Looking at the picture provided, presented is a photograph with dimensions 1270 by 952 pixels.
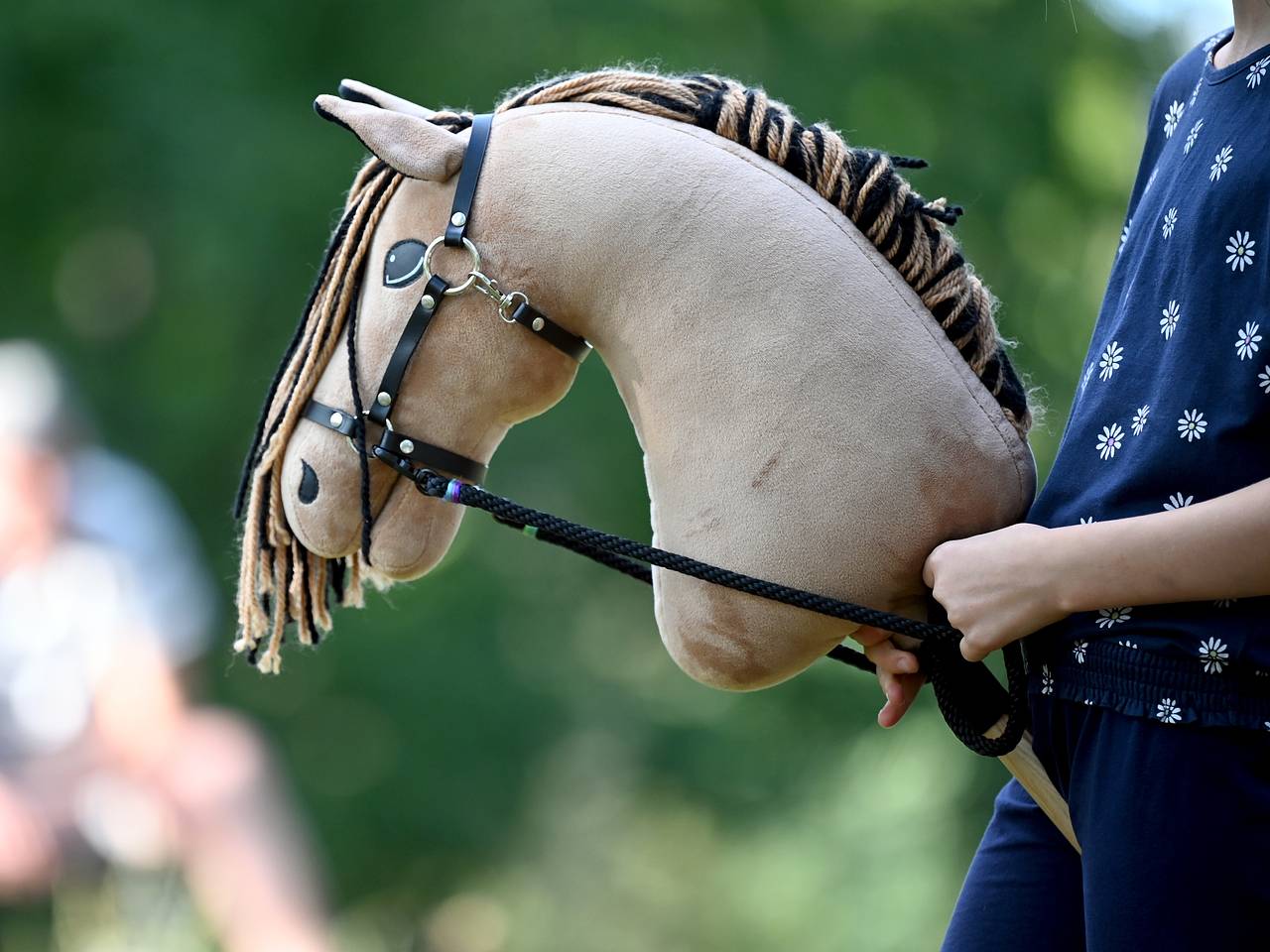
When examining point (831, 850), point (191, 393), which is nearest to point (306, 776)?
point (191, 393)

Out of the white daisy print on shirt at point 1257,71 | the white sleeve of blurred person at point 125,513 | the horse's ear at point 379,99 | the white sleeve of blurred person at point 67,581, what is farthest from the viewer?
the white sleeve of blurred person at point 125,513

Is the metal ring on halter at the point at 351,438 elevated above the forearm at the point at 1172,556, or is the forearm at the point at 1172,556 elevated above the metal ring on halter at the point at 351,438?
the forearm at the point at 1172,556

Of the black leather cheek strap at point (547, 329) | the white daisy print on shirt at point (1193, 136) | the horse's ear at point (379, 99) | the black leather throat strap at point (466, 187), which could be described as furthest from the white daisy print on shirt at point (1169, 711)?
the horse's ear at point (379, 99)

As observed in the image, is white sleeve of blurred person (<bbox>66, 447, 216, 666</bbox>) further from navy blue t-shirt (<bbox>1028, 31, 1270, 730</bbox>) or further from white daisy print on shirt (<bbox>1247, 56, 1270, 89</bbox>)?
white daisy print on shirt (<bbox>1247, 56, 1270, 89</bbox>)

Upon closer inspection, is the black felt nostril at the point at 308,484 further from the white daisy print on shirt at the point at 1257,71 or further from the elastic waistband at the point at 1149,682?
the white daisy print on shirt at the point at 1257,71

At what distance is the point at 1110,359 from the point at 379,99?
2.27ft

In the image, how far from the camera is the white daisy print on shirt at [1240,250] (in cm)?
100

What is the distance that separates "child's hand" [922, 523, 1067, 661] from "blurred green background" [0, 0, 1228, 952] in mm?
3547

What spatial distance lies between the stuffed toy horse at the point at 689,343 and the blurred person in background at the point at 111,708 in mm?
2877

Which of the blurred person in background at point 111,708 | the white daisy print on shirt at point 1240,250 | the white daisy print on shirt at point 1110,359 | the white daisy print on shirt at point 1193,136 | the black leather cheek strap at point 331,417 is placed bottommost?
the blurred person in background at point 111,708

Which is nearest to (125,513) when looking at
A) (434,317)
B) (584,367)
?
(584,367)

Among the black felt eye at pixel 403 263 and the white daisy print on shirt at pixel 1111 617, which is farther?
the black felt eye at pixel 403 263

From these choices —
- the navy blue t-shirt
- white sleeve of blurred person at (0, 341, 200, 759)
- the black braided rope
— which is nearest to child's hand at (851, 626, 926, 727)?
the black braided rope

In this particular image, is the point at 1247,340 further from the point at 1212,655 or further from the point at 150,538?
the point at 150,538
